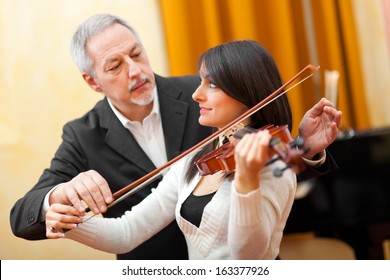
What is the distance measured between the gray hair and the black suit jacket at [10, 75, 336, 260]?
0.35ft

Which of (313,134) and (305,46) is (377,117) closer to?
(305,46)

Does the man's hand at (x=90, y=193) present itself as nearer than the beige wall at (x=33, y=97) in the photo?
Yes

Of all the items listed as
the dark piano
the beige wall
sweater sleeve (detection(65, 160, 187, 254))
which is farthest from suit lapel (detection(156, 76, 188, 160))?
the dark piano

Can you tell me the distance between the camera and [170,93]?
1453 mm

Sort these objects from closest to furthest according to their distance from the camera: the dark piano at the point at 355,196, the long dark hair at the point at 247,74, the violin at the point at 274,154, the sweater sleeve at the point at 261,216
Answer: the violin at the point at 274,154 < the sweater sleeve at the point at 261,216 < the long dark hair at the point at 247,74 < the dark piano at the point at 355,196

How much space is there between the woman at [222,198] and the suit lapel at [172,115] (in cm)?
11

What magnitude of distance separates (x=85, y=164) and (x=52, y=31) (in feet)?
1.12

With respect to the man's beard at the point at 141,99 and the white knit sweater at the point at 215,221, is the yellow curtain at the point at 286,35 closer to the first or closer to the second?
the man's beard at the point at 141,99

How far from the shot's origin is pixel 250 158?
934 millimetres

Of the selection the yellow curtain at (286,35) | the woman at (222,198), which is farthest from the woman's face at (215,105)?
the yellow curtain at (286,35)

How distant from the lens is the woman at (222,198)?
1.05 metres

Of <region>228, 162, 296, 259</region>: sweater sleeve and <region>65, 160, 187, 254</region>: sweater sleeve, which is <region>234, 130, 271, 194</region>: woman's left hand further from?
<region>65, 160, 187, 254</region>: sweater sleeve

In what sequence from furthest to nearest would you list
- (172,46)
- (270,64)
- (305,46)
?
(305,46) → (172,46) → (270,64)
